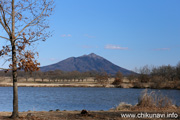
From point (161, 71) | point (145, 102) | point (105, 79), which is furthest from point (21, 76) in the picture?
point (145, 102)

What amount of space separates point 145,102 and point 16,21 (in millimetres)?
9172

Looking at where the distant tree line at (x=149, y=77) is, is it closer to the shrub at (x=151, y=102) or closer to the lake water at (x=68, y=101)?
the lake water at (x=68, y=101)

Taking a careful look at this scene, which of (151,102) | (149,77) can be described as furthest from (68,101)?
(149,77)

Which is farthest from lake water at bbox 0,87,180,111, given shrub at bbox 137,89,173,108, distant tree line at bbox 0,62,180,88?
distant tree line at bbox 0,62,180,88

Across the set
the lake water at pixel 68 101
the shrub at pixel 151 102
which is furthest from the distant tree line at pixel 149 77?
the shrub at pixel 151 102

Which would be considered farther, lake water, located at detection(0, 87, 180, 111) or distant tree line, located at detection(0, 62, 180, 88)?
distant tree line, located at detection(0, 62, 180, 88)

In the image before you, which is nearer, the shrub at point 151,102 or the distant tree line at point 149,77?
the shrub at point 151,102

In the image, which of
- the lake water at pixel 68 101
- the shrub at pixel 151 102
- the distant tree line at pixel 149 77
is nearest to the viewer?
the shrub at pixel 151 102

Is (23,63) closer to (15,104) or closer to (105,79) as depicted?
(15,104)

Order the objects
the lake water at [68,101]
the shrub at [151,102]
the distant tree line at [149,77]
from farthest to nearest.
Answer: the distant tree line at [149,77]
the lake water at [68,101]
the shrub at [151,102]

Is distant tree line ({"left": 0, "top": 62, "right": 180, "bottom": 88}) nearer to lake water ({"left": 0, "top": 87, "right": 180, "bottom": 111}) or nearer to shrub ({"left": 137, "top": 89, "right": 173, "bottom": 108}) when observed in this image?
lake water ({"left": 0, "top": 87, "right": 180, "bottom": 111})

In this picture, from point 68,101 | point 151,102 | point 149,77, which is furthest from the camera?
point 149,77

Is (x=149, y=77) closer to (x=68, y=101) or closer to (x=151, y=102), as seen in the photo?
(x=68, y=101)

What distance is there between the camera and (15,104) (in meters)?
12.3
